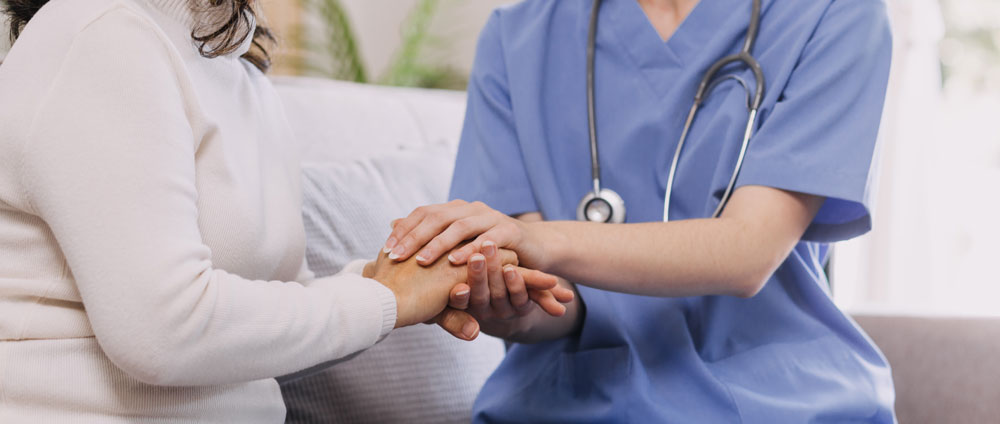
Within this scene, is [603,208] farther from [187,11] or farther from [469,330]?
[187,11]

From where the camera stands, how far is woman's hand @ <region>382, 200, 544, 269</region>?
2.83ft

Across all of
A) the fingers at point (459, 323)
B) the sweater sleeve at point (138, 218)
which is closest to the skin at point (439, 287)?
the fingers at point (459, 323)

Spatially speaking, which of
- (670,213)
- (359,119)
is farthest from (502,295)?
(359,119)

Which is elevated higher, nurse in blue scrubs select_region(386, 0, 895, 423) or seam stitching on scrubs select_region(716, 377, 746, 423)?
nurse in blue scrubs select_region(386, 0, 895, 423)

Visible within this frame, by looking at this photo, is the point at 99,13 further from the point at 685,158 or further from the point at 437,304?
the point at 685,158

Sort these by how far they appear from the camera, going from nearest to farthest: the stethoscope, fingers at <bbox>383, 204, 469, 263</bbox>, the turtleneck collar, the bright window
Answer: the turtleneck collar, fingers at <bbox>383, 204, 469, 263</bbox>, the stethoscope, the bright window

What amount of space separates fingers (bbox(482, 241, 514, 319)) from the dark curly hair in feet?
0.95

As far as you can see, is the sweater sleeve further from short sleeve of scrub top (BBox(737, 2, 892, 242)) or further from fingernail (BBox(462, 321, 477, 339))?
short sleeve of scrub top (BBox(737, 2, 892, 242))

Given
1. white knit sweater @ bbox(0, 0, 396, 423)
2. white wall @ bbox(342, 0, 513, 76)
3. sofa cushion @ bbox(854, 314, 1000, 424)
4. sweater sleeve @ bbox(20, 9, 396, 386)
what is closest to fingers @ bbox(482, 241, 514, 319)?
white knit sweater @ bbox(0, 0, 396, 423)

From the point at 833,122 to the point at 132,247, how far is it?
2.24 feet

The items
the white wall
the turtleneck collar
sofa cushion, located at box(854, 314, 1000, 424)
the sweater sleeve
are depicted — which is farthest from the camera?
the white wall

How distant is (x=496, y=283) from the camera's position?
88 cm

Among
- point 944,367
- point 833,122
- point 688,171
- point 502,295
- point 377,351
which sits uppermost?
point 833,122

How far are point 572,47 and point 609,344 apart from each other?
37cm
